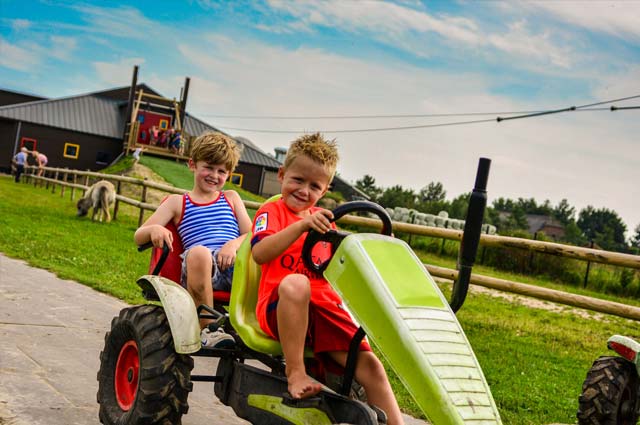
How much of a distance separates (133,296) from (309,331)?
4.56 m

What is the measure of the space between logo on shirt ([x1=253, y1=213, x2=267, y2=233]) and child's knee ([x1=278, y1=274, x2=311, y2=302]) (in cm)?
38

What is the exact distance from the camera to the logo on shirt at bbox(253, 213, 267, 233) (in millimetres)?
3221

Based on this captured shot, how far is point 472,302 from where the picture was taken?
11227 millimetres

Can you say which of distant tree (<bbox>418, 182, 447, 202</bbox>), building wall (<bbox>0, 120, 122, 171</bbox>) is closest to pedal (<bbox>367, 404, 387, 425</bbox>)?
building wall (<bbox>0, 120, 122, 171</bbox>)

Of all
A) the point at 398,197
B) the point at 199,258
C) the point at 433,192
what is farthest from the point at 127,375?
the point at 433,192

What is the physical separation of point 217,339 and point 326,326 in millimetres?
603

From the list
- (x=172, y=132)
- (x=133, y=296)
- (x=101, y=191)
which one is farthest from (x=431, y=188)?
(x=133, y=296)

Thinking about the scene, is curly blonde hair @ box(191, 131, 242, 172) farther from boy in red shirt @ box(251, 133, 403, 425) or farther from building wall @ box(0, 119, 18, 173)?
building wall @ box(0, 119, 18, 173)

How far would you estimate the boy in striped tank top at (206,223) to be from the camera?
151 inches

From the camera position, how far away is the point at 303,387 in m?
2.82

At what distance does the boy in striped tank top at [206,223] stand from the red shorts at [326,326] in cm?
85

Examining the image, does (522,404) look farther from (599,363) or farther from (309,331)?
(309,331)

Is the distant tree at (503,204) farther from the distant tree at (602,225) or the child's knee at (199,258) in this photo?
the child's knee at (199,258)

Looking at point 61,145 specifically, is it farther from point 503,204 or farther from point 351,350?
point 503,204
